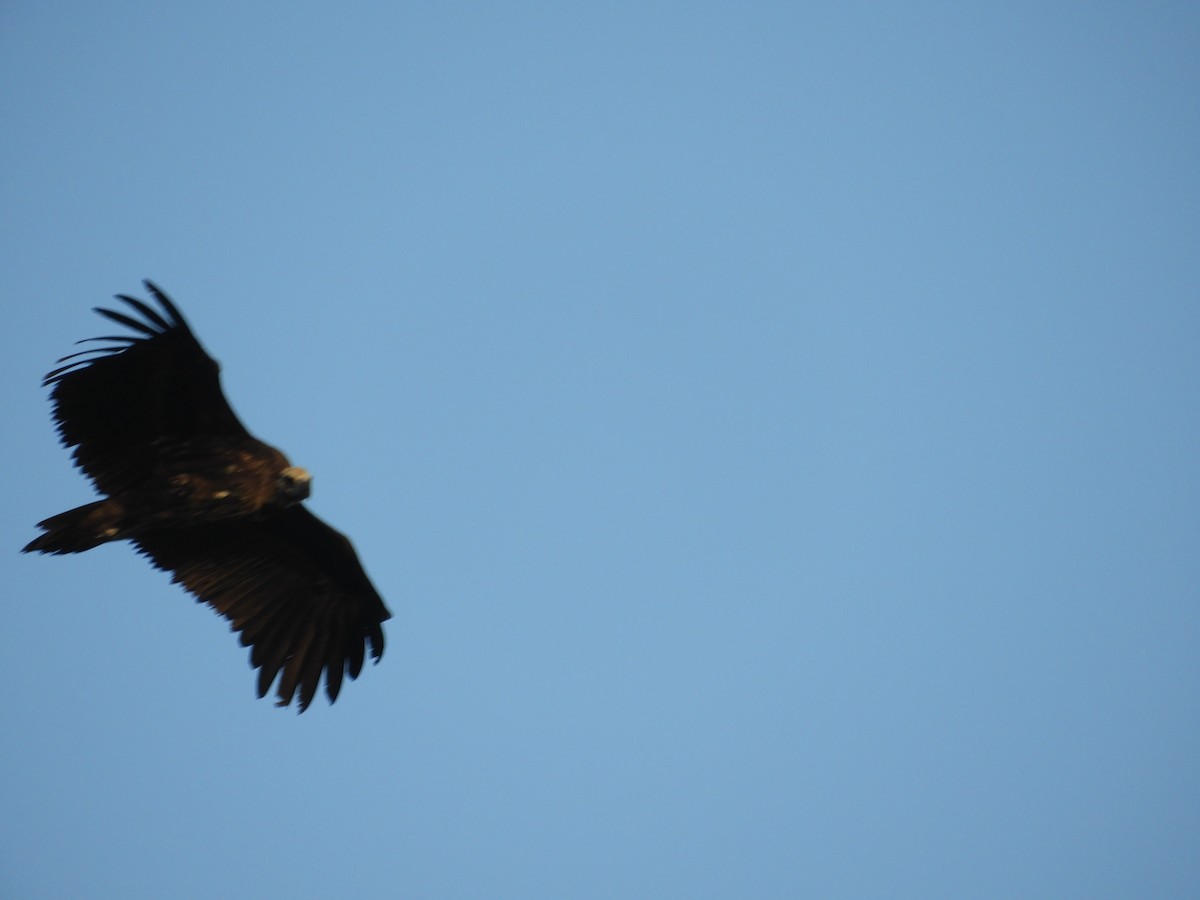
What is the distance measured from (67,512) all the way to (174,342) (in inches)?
81.6

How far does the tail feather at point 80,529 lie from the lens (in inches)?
448

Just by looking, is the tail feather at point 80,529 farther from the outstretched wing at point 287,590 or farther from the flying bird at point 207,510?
the outstretched wing at point 287,590

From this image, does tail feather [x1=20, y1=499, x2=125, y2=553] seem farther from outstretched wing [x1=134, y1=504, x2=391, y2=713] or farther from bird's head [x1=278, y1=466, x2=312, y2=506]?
bird's head [x1=278, y1=466, x2=312, y2=506]

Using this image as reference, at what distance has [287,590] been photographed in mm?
13797

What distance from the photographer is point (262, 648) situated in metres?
13.4

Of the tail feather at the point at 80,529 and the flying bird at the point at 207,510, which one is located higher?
the flying bird at the point at 207,510

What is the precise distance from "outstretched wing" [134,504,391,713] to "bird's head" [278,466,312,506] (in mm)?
552

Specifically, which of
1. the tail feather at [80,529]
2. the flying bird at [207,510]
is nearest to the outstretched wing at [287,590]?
the flying bird at [207,510]

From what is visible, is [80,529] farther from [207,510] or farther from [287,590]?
[287,590]

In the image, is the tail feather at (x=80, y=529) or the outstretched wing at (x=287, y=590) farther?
the outstretched wing at (x=287, y=590)

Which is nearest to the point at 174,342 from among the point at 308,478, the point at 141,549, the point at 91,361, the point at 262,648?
the point at 91,361

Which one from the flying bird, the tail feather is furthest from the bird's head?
the tail feather

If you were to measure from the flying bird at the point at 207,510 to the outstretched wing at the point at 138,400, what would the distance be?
0.04ft

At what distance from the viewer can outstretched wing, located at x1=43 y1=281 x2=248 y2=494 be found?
11.4 m
